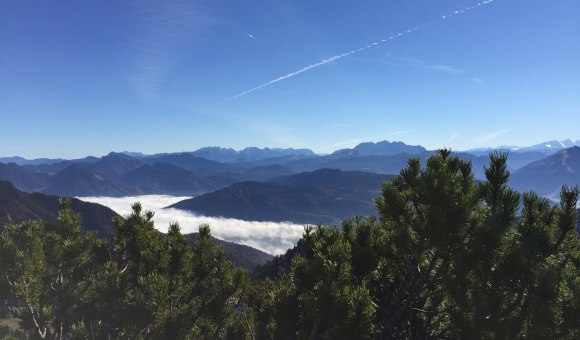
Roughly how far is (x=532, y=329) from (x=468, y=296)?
1.51 meters

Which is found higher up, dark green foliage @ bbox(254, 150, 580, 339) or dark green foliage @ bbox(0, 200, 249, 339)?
dark green foliage @ bbox(254, 150, 580, 339)

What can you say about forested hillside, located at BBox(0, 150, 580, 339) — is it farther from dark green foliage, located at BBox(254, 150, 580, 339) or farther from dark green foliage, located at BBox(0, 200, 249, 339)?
dark green foliage, located at BBox(0, 200, 249, 339)

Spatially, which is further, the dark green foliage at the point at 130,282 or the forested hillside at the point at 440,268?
the dark green foliage at the point at 130,282

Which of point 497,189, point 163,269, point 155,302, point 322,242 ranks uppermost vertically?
point 497,189

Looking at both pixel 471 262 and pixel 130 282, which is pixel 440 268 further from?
pixel 130 282

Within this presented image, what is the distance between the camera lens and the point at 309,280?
39.0ft

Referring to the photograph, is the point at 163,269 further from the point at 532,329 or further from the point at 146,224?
the point at 532,329

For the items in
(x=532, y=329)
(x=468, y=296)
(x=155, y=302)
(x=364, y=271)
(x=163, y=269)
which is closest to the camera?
(x=532, y=329)

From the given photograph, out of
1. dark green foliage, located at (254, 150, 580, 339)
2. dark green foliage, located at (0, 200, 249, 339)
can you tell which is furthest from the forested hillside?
dark green foliage, located at (0, 200, 249, 339)

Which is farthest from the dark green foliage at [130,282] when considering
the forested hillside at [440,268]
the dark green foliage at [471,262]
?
the dark green foliage at [471,262]

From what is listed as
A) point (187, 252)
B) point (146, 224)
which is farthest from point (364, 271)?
point (146, 224)

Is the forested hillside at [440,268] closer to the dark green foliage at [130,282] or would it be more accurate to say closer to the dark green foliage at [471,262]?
the dark green foliage at [471,262]

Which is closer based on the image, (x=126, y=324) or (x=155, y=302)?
(x=155, y=302)

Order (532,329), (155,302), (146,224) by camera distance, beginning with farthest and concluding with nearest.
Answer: (146,224) < (155,302) < (532,329)
